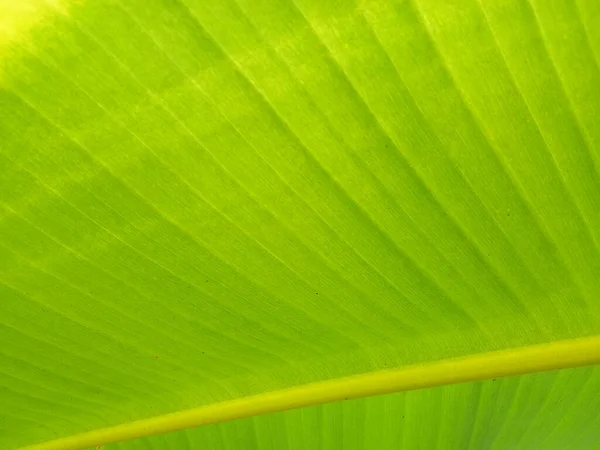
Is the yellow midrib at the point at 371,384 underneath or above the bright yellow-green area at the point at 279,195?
underneath

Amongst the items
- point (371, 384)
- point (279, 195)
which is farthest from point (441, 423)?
point (279, 195)

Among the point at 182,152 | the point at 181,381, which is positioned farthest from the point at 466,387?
the point at 182,152

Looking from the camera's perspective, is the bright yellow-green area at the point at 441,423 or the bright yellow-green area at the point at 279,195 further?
the bright yellow-green area at the point at 441,423

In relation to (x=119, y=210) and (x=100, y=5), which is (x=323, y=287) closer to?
(x=119, y=210)

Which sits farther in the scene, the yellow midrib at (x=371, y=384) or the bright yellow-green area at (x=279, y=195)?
the yellow midrib at (x=371, y=384)
